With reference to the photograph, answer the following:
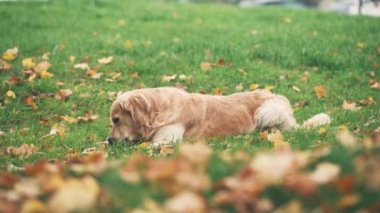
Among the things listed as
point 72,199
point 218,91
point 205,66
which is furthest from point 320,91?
point 72,199

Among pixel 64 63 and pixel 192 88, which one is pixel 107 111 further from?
pixel 64 63

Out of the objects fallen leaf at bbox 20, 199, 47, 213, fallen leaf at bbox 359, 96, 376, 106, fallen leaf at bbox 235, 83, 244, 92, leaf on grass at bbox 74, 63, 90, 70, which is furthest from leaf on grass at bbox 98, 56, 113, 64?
fallen leaf at bbox 20, 199, 47, 213

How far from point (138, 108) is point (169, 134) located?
1.40 feet

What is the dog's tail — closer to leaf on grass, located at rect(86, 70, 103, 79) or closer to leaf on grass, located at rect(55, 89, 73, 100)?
leaf on grass, located at rect(55, 89, 73, 100)

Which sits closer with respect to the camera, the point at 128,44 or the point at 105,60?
the point at 105,60

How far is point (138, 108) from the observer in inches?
249

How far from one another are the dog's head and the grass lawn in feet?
0.84

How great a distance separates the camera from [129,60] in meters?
10.1

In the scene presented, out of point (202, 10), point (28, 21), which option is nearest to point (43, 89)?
point (28, 21)

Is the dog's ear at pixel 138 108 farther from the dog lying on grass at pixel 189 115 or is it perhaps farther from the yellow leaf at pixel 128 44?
the yellow leaf at pixel 128 44

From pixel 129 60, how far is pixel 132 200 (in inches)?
312

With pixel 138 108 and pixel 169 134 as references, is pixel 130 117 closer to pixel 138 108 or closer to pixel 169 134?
pixel 138 108

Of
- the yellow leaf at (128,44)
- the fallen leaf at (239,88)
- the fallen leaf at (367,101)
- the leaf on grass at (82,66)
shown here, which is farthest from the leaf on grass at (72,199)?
the yellow leaf at (128,44)

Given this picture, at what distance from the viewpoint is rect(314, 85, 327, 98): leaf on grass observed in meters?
8.54
